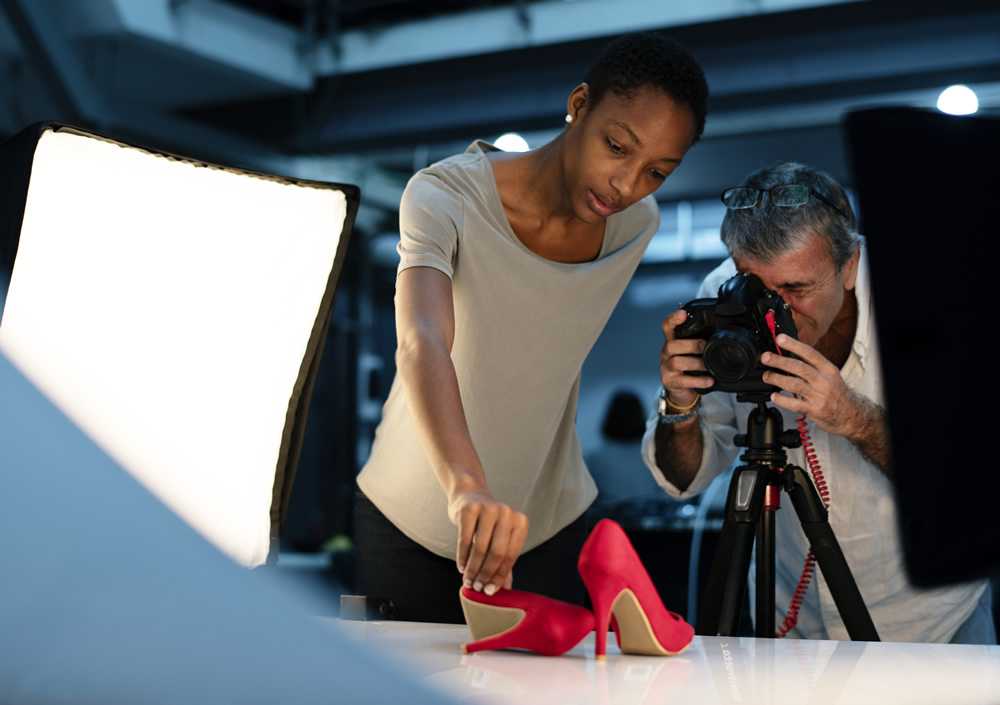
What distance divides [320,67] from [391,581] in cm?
387

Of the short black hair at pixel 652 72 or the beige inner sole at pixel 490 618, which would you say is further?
the short black hair at pixel 652 72

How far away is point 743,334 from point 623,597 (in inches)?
24.3

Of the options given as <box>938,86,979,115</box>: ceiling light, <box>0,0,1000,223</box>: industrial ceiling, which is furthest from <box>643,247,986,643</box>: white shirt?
<box>938,86,979,115</box>: ceiling light

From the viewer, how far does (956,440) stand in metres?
0.43

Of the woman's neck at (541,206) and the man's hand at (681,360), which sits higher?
the woman's neck at (541,206)

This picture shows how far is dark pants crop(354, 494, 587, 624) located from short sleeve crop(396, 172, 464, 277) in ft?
1.31

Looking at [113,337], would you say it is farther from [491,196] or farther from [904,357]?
[491,196]

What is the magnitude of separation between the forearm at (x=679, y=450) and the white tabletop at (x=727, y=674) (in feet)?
1.96

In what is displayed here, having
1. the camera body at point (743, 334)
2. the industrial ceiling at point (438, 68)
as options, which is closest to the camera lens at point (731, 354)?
the camera body at point (743, 334)

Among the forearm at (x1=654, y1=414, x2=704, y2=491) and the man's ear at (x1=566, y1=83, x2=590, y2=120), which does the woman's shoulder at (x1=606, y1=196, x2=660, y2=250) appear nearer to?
the man's ear at (x1=566, y1=83, x2=590, y2=120)

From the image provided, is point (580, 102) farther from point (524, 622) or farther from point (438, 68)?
point (438, 68)

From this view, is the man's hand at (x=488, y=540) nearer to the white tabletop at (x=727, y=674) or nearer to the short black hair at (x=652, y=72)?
the white tabletop at (x=727, y=674)

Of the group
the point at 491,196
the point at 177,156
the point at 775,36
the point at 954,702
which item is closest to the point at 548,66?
the point at 775,36

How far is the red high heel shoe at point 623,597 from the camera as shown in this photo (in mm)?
704
